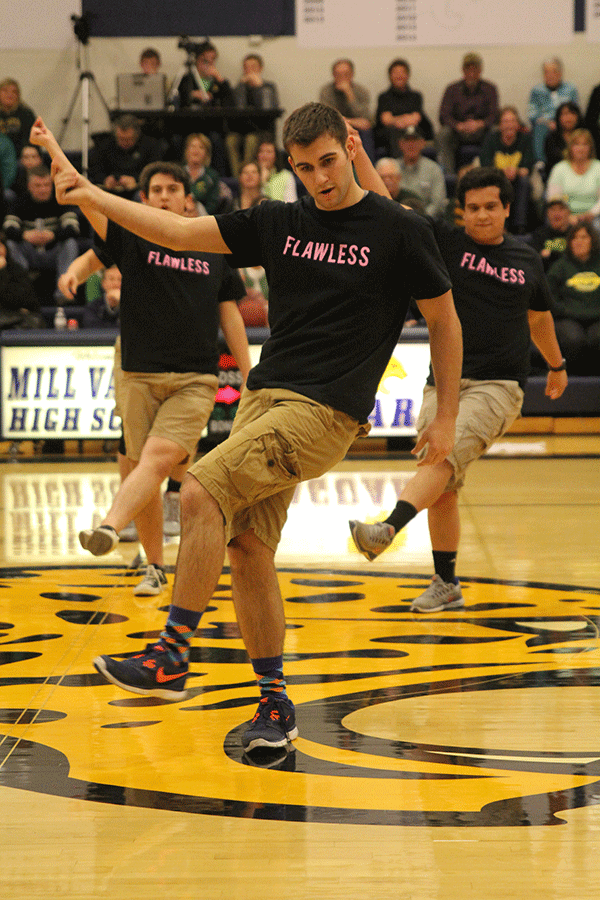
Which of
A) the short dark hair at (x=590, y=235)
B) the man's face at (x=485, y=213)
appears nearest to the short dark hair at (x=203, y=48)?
the short dark hair at (x=590, y=235)

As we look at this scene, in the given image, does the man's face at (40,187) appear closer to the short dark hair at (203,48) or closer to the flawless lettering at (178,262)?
the short dark hair at (203,48)

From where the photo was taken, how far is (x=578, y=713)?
123 inches

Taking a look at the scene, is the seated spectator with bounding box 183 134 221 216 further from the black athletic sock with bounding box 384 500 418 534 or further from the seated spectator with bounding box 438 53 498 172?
the black athletic sock with bounding box 384 500 418 534

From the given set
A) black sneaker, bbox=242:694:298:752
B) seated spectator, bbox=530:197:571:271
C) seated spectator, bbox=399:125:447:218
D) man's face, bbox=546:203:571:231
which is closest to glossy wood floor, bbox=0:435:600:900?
black sneaker, bbox=242:694:298:752

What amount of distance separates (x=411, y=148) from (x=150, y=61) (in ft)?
12.2

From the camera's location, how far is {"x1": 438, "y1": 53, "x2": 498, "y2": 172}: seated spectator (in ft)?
46.8

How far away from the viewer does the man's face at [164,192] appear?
15.5ft

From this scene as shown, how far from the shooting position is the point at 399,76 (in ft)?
46.7

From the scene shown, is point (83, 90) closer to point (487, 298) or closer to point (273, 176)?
point (273, 176)

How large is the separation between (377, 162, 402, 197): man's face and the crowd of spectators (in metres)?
0.34

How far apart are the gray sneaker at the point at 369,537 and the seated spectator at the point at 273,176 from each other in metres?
9.70

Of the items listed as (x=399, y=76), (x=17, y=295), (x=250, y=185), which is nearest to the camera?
(x=17, y=295)

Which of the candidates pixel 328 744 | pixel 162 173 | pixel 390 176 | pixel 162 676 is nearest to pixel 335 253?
pixel 162 676

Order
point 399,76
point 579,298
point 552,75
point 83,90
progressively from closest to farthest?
point 579,298 → point 399,76 → point 552,75 → point 83,90
